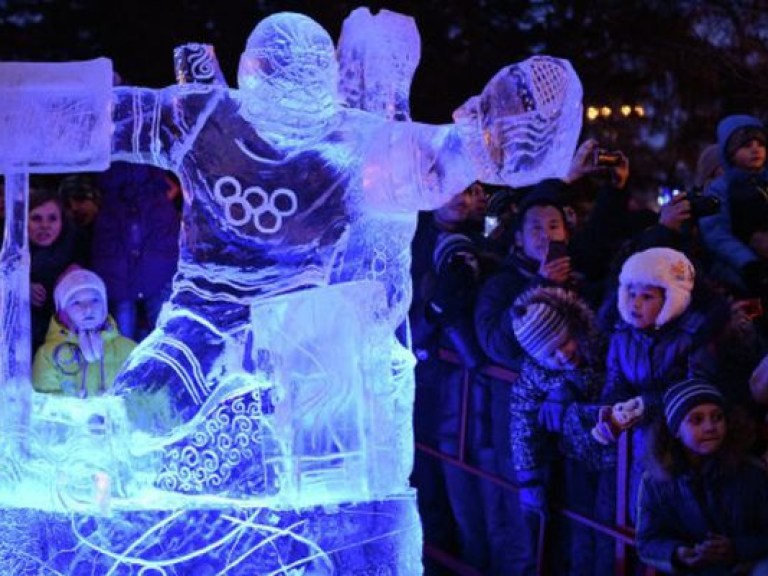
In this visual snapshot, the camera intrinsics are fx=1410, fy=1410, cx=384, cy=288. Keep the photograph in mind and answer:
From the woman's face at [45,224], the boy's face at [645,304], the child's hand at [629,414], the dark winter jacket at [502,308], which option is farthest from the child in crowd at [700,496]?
the woman's face at [45,224]

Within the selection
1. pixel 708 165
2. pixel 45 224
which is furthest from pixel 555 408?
pixel 708 165

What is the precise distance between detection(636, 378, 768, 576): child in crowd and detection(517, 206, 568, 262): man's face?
111cm

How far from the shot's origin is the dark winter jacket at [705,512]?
3.90 metres

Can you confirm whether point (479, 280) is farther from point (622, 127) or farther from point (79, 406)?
point (622, 127)

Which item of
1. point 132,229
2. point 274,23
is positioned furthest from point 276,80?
point 132,229

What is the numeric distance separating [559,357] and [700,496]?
827mm

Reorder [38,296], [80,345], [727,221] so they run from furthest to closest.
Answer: [727,221] → [38,296] → [80,345]

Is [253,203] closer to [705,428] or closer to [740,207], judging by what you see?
[705,428]

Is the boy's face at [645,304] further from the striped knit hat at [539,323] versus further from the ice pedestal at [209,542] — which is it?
the ice pedestal at [209,542]

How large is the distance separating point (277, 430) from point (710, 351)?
1.62 meters

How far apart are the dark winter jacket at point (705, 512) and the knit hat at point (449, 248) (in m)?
1.52

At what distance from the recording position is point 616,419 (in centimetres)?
430

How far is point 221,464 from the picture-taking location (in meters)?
3.49

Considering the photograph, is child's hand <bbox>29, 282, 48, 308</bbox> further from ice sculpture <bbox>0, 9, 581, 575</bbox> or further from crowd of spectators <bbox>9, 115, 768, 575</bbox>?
ice sculpture <bbox>0, 9, 581, 575</bbox>
